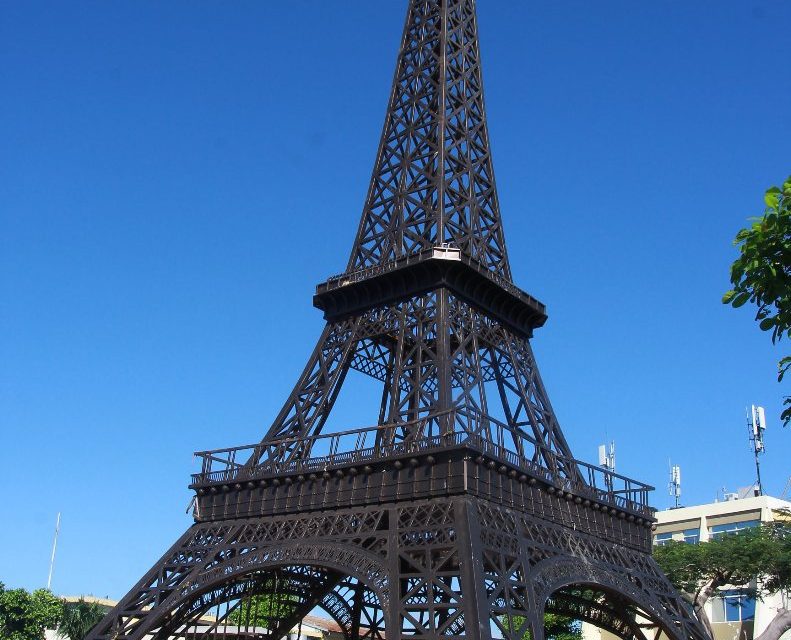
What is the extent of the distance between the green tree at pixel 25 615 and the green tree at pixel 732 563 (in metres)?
49.6

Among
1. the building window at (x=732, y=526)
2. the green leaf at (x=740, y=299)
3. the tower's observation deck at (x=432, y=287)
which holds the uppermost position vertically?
the tower's observation deck at (x=432, y=287)

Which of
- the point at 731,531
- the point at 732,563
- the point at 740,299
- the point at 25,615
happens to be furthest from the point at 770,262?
the point at 25,615

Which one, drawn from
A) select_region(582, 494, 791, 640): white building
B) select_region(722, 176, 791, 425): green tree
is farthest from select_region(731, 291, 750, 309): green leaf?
select_region(582, 494, 791, 640): white building

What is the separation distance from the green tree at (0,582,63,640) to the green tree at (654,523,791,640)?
49559 mm

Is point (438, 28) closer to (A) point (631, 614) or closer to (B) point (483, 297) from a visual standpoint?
(B) point (483, 297)

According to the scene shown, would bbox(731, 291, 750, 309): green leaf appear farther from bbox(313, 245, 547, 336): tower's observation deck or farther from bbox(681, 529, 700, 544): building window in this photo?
bbox(681, 529, 700, 544): building window

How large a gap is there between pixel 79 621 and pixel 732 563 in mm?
44371

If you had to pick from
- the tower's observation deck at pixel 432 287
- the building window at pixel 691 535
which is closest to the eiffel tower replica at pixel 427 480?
the tower's observation deck at pixel 432 287

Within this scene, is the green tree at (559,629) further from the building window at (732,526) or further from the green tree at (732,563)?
the building window at (732,526)

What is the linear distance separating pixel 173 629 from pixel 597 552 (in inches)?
699

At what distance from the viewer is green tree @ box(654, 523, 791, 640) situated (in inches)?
2219

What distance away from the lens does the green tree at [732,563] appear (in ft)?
185

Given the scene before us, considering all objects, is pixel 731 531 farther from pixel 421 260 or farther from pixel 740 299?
pixel 740 299

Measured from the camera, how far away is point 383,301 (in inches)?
1666
